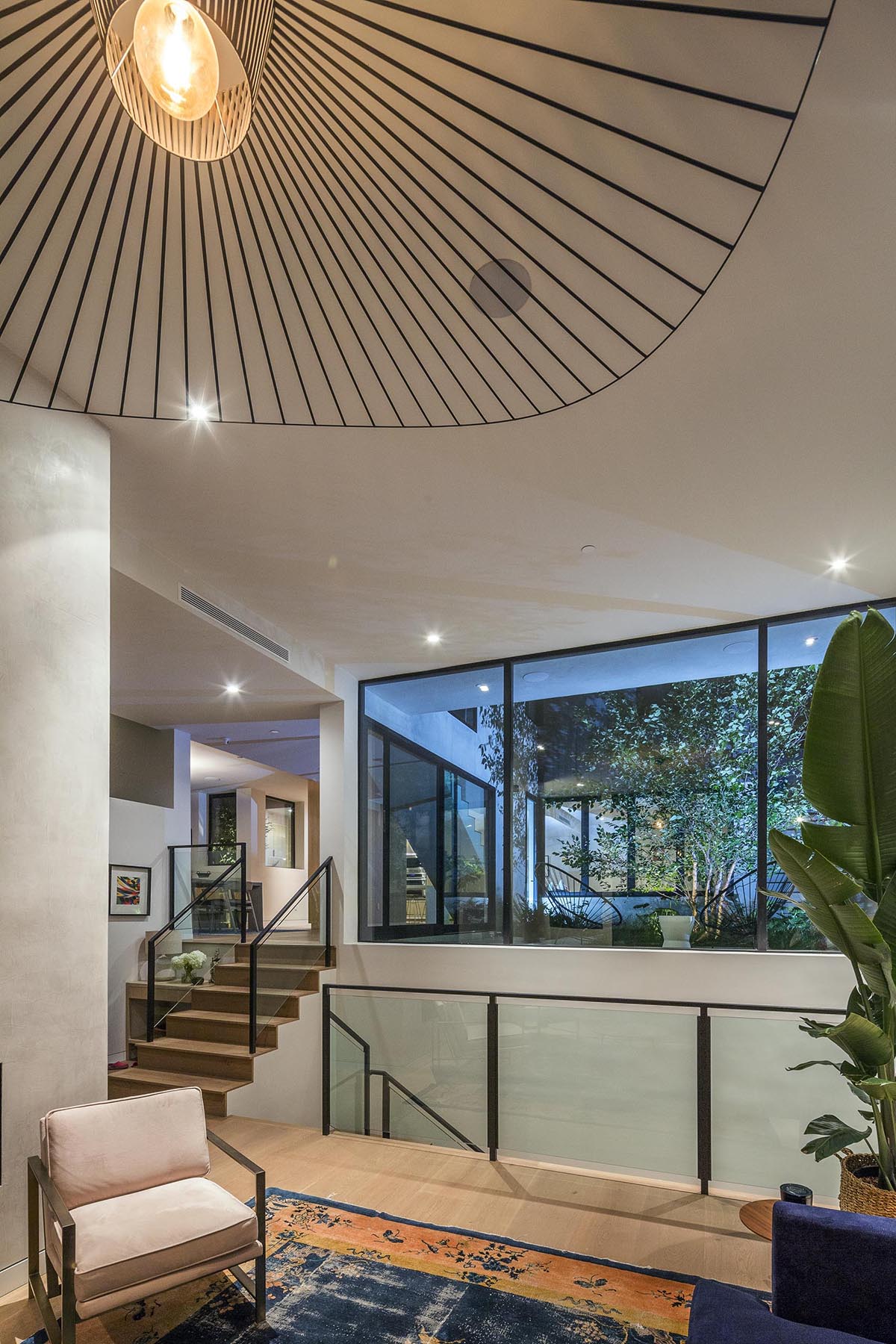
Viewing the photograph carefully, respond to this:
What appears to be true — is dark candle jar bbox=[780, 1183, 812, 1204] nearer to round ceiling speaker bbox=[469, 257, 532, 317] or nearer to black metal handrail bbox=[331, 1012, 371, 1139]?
black metal handrail bbox=[331, 1012, 371, 1139]

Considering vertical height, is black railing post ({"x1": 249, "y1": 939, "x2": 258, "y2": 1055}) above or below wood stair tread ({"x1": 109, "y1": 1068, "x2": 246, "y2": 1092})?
above

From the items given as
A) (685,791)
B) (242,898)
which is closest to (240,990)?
(242,898)

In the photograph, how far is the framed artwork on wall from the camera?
827 cm

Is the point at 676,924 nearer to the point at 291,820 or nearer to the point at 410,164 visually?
the point at 410,164

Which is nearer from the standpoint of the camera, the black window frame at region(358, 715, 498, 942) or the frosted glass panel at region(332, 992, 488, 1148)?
the frosted glass panel at region(332, 992, 488, 1148)

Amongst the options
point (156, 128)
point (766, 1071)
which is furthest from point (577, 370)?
point (766, 1071)

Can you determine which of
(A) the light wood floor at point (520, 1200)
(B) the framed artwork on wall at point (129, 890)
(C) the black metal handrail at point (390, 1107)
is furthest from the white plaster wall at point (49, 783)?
(B) the framed artwork on wall at point (129, 890)

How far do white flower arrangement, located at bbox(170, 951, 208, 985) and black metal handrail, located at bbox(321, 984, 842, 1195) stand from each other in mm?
2089

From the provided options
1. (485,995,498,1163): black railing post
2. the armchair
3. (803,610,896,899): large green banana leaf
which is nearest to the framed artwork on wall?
(485,995,498,1163): black railing post

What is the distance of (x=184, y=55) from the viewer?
1.09 meters

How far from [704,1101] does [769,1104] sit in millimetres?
314

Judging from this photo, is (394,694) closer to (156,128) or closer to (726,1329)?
(726,1329)

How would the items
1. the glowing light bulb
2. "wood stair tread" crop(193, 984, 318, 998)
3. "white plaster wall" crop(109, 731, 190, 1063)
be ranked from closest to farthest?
the glowing light bulb, "wood stair tread" crop(193, 984, 318, 998), "white plaster wall" crop(109, 731, 190, 1063)

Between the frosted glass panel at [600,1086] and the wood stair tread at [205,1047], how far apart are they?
84.3 inches
